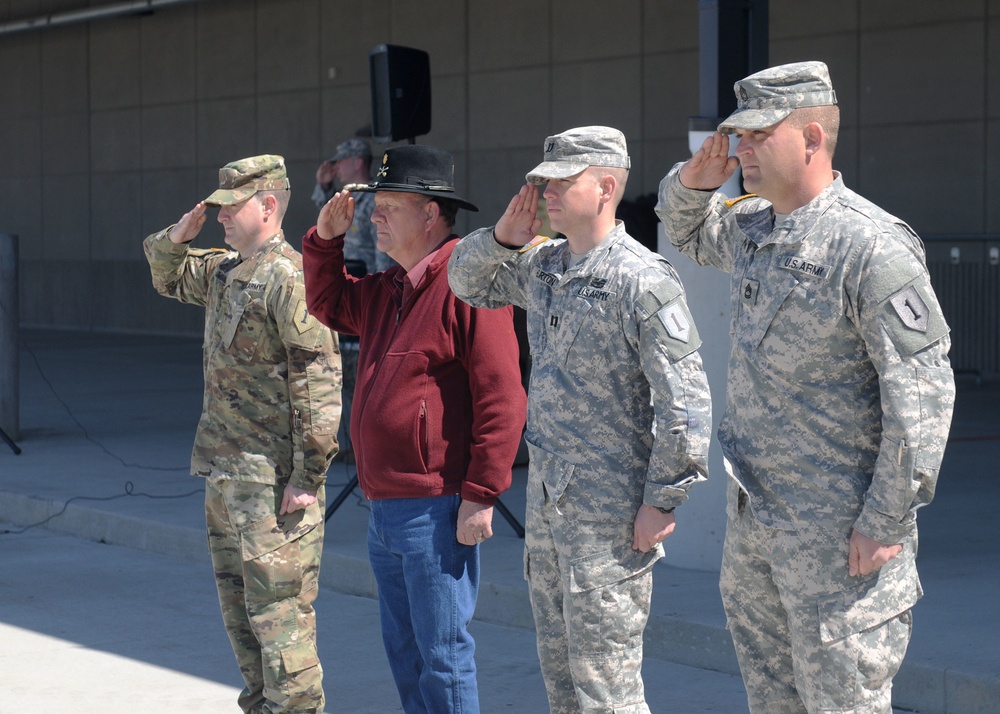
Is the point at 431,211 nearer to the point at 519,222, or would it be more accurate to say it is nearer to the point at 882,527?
the point at 519,222

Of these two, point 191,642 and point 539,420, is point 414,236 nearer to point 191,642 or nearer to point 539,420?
point 539,420

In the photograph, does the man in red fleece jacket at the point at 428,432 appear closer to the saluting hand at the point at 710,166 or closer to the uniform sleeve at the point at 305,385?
the uniform sleeve at the point at 305,385

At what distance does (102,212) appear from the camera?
2530 cm

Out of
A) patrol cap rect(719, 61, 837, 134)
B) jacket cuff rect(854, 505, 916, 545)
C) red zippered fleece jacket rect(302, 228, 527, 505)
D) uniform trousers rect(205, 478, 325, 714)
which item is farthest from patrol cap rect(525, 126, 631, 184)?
uniform trousers rect(205, 478, 325, 714)

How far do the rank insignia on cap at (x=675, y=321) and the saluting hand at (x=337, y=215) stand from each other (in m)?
1.06

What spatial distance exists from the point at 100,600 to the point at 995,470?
5.73 m

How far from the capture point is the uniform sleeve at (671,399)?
147 inches

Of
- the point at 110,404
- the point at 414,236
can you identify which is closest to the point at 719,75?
the point at 414,236

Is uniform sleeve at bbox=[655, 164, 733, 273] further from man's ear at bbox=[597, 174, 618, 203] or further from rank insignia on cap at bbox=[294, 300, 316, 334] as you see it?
rank insignia on cap at bbox=[294, 300, 316, 334]

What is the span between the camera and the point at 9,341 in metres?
11.7

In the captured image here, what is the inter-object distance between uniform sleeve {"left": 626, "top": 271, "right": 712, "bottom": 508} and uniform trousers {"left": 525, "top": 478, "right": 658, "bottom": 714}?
0.17m

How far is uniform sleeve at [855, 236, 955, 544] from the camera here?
3254mm

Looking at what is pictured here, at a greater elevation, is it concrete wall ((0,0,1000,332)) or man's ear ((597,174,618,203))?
concrete wall ((0,0,1000,332))

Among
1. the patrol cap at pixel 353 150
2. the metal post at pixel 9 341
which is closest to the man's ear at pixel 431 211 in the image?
the patrol cap at pixel 353 150
